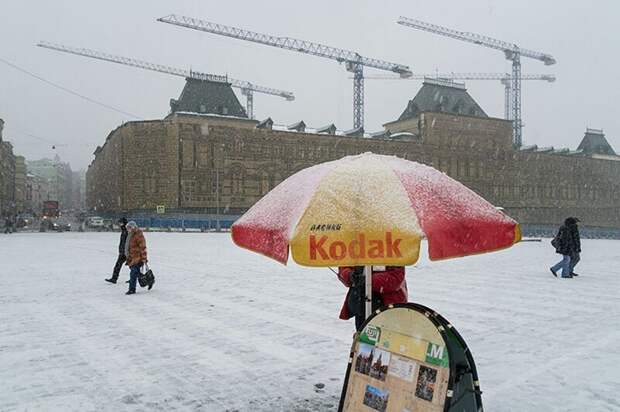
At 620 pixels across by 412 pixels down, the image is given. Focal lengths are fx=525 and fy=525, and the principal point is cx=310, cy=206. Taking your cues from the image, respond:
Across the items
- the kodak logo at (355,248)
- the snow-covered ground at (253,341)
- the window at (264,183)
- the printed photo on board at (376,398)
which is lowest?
the snow-covered ground at (253,341)

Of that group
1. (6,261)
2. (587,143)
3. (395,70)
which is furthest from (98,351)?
(587,143)

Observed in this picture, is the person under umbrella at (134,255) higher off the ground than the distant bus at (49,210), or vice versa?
the distant bus at (49,210)

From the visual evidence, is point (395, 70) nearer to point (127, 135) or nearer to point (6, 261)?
point (127, 135)

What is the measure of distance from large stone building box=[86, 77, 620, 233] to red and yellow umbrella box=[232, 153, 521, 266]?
51.8 m

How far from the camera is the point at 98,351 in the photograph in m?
6.21

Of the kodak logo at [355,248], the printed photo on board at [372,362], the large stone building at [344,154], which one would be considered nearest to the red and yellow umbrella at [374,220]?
the kodak logo at [355,248]

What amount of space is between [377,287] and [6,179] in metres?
85.8

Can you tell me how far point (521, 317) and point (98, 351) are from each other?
6076 mm

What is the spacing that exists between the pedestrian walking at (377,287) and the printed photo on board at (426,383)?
93cm

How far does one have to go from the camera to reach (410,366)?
326 centimetres

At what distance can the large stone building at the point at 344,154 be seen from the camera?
54250 mm

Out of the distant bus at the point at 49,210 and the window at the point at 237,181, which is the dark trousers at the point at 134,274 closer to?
the window at the point at 237,181

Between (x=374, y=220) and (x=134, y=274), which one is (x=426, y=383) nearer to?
(x=374, y=220)

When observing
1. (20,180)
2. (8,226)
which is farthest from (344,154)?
(20,180)
